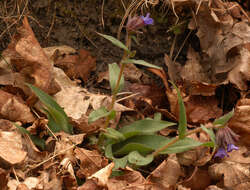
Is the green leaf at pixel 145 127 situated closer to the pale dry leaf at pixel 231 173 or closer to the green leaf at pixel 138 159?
the green leaf at pixel 138 159

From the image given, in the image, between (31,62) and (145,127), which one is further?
(31,62)

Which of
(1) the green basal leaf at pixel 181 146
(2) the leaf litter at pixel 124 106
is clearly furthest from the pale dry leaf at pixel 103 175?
(1) the green basal leaf at pixel 181 146

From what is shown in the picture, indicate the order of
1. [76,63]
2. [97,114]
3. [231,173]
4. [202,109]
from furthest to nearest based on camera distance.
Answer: [76,63] < [202,109] < [231,173] < [97,114]

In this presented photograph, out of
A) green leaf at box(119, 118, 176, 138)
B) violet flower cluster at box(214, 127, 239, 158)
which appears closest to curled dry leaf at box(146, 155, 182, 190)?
green leaf at box(119, 118, 176, 138)

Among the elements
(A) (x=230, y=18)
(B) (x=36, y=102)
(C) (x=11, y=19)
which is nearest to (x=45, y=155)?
(B) (x=36, y=102)

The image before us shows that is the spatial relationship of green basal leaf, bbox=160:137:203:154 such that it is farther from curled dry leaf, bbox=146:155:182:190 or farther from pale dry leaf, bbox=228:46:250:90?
pale dry leaf, bbox=228:46:250:90

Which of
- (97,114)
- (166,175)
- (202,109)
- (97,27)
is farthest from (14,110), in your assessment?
(202,109)

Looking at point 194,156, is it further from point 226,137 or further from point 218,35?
point 218,35
